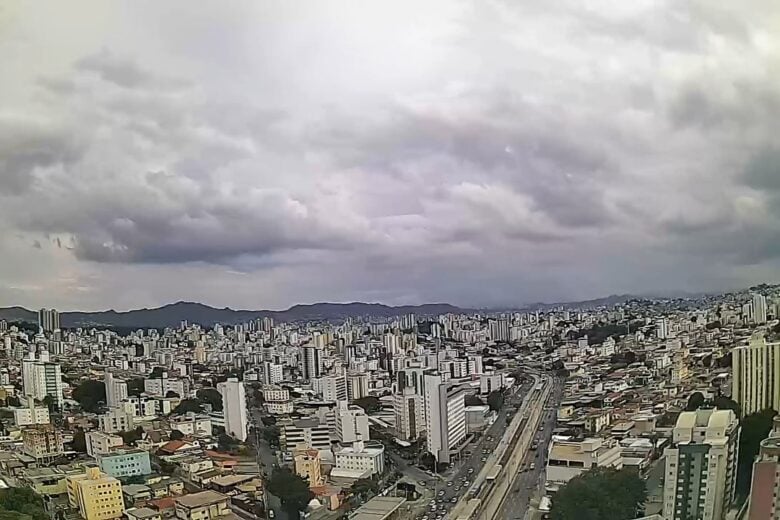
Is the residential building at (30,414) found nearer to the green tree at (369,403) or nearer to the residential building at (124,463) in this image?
the residential building at (124,463)

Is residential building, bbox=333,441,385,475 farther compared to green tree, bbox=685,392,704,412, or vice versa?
residential building, bbox=333,441,385,475

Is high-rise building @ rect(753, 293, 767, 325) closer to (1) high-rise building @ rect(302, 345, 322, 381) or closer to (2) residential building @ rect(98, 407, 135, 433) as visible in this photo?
(1) high-rise building @ rect(302, 345, 322, 381)

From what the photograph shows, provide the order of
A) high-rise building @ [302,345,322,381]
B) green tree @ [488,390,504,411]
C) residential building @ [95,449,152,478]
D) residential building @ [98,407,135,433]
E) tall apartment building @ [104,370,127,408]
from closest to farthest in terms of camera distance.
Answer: green tree @ [488,390,504,411] < residential building @ [95,449,152,478] < residential building @ [98,407,135,433] < high-rise building @ [302,345,322,381] < tall apartment building @ [104,370,127,408]

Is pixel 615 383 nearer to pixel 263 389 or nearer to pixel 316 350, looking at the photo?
pixel 316 350

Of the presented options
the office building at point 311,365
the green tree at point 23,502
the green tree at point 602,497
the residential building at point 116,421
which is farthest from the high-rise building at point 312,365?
the green tree at point 602,497

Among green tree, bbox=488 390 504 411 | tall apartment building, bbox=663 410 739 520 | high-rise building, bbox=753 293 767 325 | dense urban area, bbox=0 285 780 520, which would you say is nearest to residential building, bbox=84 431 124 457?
dense urban area, bbox=0 285 780 520

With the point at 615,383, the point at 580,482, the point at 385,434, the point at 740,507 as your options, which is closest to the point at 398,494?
the point at 385,434

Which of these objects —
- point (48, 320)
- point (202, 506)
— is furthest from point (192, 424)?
point (48, 320)
